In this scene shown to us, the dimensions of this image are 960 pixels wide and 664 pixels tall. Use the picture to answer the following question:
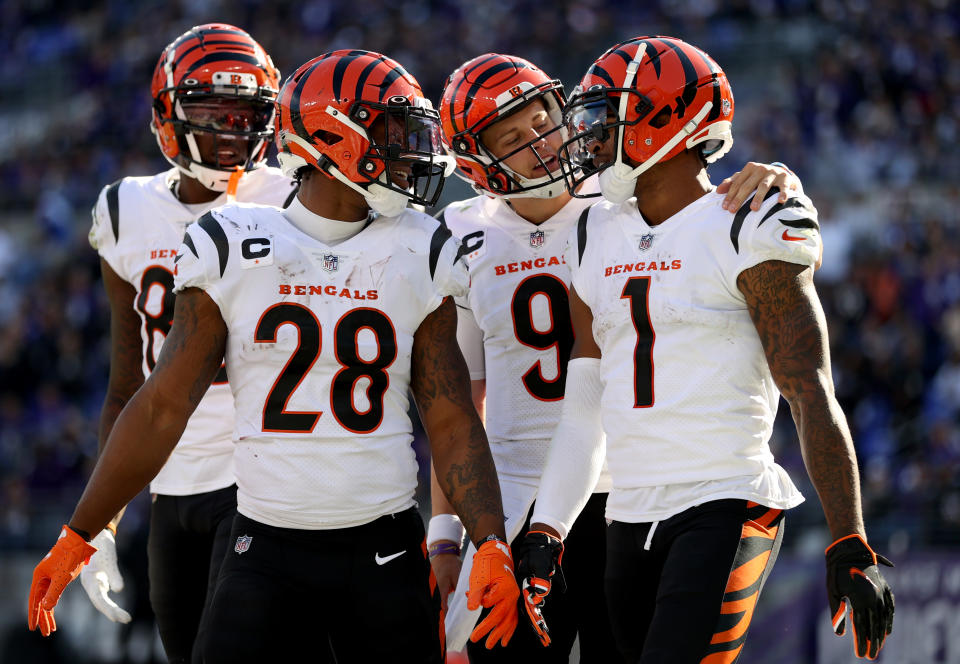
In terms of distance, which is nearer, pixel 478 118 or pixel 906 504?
pixel 478 118

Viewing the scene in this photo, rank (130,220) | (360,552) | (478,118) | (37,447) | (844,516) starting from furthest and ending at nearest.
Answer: (37,447) < (130,220) < (478,118) < (360,552) < (844,516)

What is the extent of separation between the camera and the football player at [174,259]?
4535mm

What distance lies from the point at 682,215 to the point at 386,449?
1.10m

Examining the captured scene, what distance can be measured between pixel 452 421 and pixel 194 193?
1680 mm

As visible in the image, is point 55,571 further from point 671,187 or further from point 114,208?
point 671,187

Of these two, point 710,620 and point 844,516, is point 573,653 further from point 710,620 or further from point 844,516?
point 844,516

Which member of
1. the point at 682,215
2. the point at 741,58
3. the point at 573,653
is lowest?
the point at 573,653

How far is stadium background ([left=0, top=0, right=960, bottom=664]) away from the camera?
8.78 metres

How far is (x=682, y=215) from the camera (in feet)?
12.1

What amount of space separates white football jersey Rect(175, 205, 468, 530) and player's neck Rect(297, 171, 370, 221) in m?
0.15

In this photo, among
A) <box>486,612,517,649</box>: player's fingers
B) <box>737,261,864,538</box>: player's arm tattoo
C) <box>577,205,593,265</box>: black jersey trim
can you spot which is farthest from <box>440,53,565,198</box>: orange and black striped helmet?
<box>486,612,517,649</box>: player's fingers

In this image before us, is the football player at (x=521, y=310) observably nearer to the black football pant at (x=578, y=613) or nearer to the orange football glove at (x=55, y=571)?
→ the black football pant at (x=578, y=613)

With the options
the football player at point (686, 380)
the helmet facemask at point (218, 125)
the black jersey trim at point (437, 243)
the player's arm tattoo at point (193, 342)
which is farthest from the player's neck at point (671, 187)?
the helmet facemask at point (218, 125)

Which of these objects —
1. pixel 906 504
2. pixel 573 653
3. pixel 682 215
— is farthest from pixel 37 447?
pixel 682 215
